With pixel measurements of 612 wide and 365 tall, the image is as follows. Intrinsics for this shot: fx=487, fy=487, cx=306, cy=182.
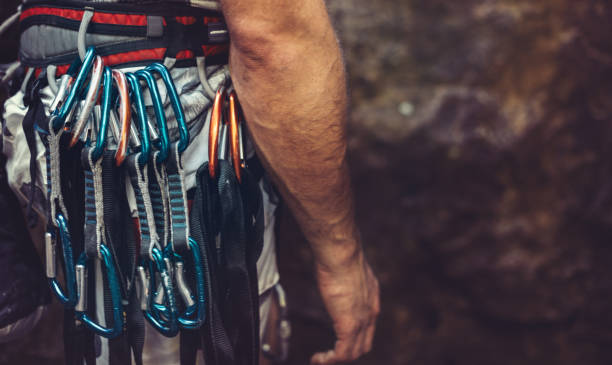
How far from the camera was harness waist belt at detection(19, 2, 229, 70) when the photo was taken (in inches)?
24.5

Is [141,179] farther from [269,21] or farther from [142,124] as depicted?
[269,21]

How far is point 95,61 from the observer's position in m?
0.61

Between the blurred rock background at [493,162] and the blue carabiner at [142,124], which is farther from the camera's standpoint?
the blurred rock background at [493,162]

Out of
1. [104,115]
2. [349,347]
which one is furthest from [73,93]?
[349,347]

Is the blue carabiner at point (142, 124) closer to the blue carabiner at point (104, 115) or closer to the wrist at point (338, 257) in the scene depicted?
the blue carabiner at point (104, 115)

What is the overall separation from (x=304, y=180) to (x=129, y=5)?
12.7 inches

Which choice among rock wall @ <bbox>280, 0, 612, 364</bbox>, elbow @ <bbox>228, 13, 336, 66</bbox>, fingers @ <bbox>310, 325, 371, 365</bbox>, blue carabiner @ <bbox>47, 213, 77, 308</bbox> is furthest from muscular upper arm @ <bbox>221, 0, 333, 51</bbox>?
rock wall @ <bbox>280, 0, 612, 364</bbox>

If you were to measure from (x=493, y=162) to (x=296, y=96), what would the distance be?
1113mm

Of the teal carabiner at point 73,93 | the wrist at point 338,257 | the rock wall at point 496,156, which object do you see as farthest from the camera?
the rock wall at point 496,156

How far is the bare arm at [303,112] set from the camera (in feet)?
1.94

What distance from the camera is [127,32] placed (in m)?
0.63

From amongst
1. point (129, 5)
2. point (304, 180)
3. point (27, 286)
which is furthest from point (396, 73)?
point (27, 286)

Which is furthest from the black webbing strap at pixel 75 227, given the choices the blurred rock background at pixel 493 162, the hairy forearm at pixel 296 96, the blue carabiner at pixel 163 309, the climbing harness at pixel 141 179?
the blurred rock background at pixel 493 162

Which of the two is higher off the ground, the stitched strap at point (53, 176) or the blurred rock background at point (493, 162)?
the stitched strap at point (53, 176)
